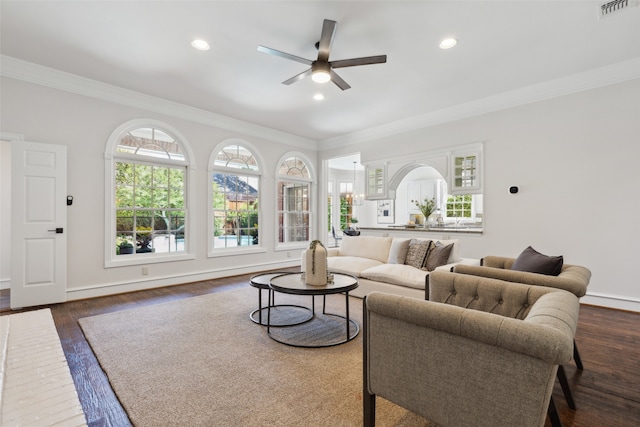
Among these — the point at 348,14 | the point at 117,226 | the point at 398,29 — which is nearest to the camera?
the point at 348,14

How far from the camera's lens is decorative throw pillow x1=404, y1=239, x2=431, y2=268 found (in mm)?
3941

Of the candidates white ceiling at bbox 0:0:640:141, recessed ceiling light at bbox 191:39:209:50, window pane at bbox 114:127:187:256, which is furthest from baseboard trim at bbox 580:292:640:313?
window pane at bbox 114:127:187:256

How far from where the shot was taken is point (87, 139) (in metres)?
4.20

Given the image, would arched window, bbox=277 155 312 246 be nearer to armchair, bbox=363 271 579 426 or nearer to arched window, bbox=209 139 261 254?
arched window, bbox=209 139 261 254

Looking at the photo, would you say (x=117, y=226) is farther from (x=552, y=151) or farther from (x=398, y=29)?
(x=552, y=151)

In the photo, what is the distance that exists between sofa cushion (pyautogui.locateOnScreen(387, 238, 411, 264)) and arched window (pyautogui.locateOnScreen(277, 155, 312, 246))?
9.96ft

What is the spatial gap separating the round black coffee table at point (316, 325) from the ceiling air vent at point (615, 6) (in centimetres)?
326

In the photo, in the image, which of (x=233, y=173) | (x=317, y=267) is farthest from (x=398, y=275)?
(x=233, y=173)

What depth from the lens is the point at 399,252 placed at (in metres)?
4.21

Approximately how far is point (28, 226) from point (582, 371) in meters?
5.67

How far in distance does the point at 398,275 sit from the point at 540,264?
5.40ft

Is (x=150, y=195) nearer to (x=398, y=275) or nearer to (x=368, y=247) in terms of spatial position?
(x=368, y=247)

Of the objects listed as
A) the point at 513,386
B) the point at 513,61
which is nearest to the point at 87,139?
the point at 513,386

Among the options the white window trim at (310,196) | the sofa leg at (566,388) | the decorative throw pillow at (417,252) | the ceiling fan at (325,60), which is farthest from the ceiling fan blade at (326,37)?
the white window trim at (310,196)
